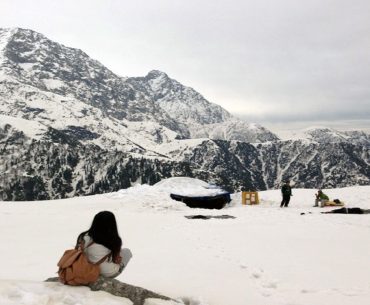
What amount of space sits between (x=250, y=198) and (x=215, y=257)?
68.2ft

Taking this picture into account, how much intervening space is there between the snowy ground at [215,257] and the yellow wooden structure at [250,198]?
287 inches

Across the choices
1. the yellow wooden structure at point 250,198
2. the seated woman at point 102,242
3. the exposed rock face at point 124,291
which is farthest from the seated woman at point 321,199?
the seated woman at point 102,242

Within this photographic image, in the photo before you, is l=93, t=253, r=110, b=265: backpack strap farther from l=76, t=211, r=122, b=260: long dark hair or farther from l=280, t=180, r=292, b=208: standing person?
l=280, t=180, r=292, b=208: standing person

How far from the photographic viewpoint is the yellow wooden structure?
32875 millimetres

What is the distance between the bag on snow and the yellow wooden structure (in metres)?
26.3

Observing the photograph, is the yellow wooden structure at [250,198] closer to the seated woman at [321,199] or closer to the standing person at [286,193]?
the standing person at [286,193]

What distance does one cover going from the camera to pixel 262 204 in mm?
33312

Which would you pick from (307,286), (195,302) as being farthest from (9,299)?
(307,286)

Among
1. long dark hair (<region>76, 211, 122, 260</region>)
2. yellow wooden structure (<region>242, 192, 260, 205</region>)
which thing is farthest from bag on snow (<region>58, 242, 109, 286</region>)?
yellow wooden structure (<region>242, 192, 260, 205</region>)

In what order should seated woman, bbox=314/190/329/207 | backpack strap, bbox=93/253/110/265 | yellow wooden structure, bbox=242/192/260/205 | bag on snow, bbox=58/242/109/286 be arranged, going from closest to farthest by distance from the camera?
bag on snow, bbox=58/242/109/286 → backpack strap, bbox=93/253/110/265 → seated woman, bbox=314/190/329/207 → yellow wooden structure, bbox=242/192/260/205

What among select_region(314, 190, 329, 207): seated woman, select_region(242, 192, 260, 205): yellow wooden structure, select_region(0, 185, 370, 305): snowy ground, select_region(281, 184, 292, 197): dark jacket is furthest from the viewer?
select_region(242, 192, 260, 205): yellow wooden structure

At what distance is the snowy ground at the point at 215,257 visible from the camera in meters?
8.60

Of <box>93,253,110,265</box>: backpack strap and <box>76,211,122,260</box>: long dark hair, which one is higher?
<box>76,211,122,260</box>: long dark hair

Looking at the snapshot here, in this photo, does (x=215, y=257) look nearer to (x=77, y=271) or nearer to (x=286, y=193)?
(x=77, y=271)
